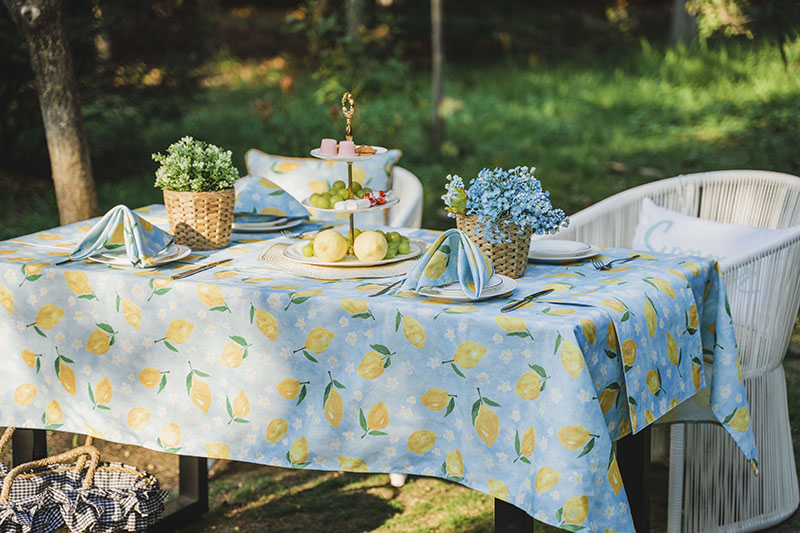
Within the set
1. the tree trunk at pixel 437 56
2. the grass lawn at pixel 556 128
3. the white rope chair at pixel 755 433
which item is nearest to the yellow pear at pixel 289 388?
the white rope chair at pixel 755 433

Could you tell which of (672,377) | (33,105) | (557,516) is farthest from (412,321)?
(33,105)

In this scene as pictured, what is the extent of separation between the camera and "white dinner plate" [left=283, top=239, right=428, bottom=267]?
2.63m

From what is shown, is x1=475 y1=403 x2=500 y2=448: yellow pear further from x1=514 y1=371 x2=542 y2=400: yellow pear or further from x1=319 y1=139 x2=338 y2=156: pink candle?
x1=319 y1=139 x2=338 y2=156: pink candle

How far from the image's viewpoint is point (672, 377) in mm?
2441

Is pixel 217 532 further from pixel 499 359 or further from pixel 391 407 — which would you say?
pixel 499 359

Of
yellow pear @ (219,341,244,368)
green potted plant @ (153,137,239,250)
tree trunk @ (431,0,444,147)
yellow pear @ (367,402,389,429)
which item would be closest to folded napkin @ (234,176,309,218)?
green potted plant @ (153,137,239,250)

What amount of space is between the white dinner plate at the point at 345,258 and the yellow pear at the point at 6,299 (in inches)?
30.7

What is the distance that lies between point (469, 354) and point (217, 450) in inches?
29.9

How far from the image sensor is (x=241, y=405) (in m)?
2.47

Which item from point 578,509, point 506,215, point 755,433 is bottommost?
point 755,433

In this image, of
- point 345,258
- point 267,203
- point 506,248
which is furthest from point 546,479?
point 267,203

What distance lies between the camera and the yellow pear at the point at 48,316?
8.82 feet

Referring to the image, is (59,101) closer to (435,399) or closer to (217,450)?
(217,450)

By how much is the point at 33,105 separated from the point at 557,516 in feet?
20.4
